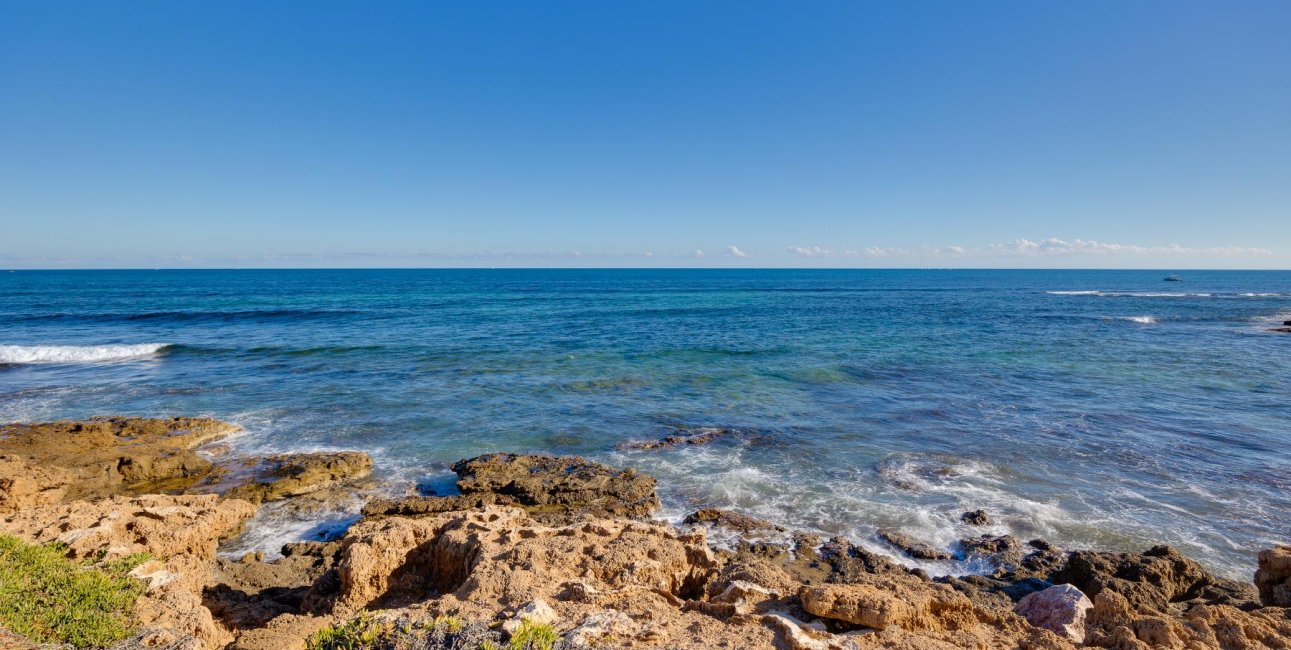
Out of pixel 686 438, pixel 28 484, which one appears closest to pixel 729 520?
pixel 686 438

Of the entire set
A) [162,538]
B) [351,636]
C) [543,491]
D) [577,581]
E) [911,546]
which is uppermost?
[351,636]

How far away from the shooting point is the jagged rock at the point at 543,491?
508 inches

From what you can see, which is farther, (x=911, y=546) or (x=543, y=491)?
(x=543, y=491)

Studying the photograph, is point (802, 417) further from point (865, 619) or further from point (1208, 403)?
point (1208, 403)

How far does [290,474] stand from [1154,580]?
18.7 meters

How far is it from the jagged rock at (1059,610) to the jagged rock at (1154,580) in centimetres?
213

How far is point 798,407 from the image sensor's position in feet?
70.4

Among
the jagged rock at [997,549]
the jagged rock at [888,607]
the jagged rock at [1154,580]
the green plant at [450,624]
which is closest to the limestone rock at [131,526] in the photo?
the green plant at [450,624]

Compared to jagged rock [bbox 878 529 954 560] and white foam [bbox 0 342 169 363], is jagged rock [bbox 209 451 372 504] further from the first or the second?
white foam [bbox 0 342 169 363]

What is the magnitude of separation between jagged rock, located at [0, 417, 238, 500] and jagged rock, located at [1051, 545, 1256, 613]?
20.2m

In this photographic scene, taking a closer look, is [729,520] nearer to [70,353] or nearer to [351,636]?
[351,636]

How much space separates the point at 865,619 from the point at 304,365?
30493mm

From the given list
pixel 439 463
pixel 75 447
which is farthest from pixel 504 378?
pixel 75 447

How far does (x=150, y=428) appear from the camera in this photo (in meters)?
18.0
